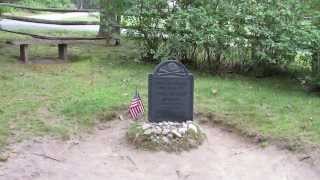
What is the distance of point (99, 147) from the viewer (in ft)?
24.5

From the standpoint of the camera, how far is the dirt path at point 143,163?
6641 mm

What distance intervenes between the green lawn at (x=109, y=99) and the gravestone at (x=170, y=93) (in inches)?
37.3

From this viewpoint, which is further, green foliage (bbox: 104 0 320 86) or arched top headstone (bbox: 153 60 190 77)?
green foliage (bbox: 104 0 320 86)

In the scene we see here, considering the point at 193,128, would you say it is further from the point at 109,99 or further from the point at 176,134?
the point at 109,99

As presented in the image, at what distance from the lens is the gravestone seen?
756 cm

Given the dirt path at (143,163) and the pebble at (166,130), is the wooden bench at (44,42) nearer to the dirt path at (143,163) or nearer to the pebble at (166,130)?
the dirt path at (143,163)

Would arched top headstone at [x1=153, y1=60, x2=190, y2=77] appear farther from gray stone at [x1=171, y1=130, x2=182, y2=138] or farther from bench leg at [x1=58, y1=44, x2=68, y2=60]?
bench leg at [x1=58, y1=44, x2=68, y2=60]

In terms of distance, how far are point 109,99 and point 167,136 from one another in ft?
6.53

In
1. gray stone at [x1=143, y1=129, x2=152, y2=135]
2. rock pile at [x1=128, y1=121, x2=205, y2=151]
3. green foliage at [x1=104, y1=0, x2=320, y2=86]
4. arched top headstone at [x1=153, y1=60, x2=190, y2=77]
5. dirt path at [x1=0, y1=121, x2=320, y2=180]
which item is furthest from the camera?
green foliage at [x1=104, y1=0, x2=320, y2=86]

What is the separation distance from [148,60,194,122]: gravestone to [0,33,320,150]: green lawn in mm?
946

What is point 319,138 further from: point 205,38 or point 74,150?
point 205,38

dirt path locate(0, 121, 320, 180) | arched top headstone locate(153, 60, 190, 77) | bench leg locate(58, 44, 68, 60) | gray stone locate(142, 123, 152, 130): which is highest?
arched top headstone locate(153, 60, 190, 77)

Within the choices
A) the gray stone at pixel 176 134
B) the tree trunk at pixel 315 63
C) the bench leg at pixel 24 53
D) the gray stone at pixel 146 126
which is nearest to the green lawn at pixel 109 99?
the bench leg at pixel 24 53

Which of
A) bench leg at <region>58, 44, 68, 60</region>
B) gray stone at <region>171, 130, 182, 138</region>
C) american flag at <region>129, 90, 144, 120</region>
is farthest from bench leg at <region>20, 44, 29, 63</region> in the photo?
gray stone at <region>171, 130, 182, 138</region>
